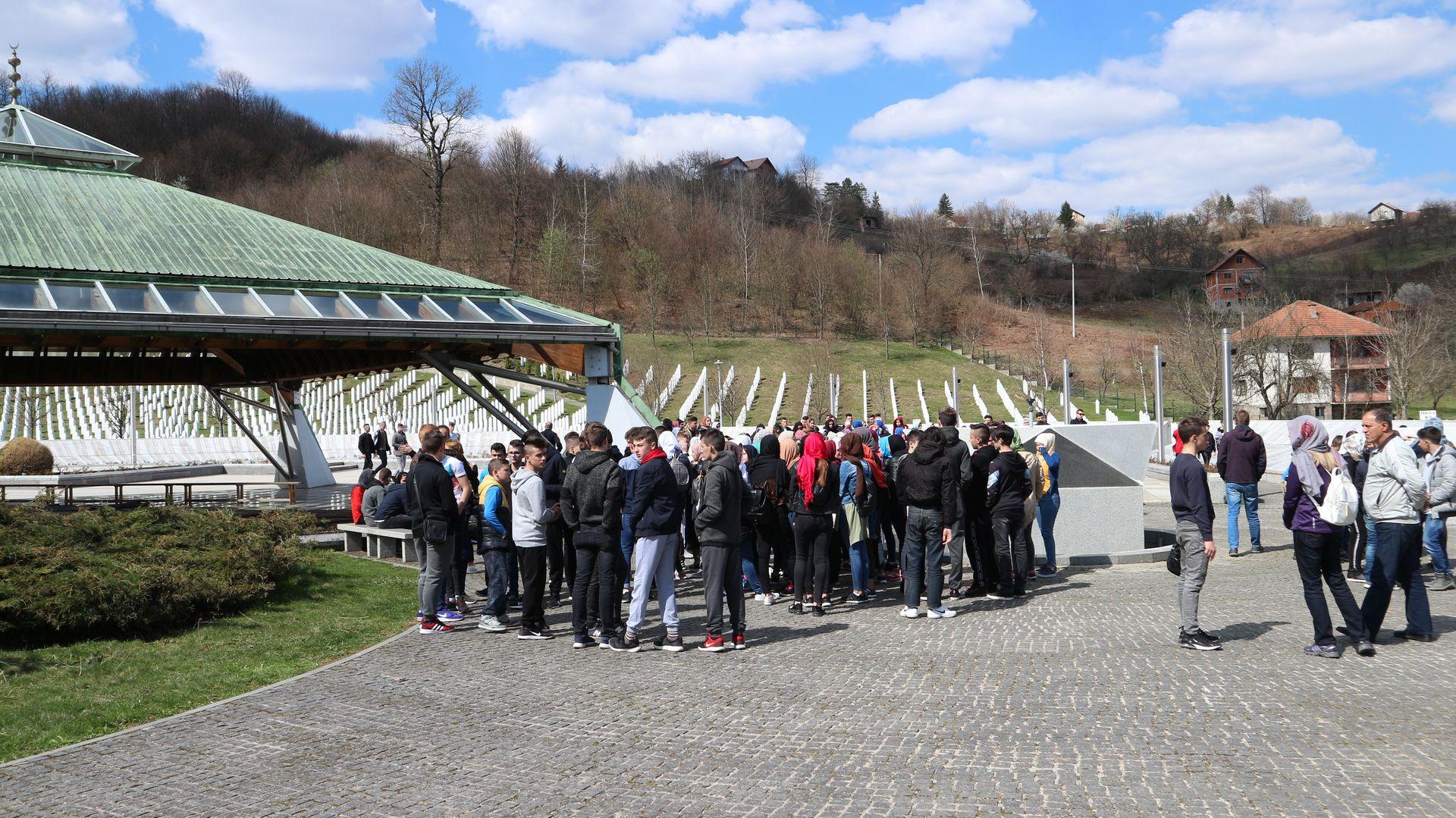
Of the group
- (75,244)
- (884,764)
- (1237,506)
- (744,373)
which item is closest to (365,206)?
(744,373)

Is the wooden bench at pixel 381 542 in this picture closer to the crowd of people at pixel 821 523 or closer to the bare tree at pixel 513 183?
the crowd of people at pixel 821 523

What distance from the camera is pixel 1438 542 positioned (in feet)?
33.5

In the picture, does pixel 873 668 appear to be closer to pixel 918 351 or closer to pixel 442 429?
pixel 442 429

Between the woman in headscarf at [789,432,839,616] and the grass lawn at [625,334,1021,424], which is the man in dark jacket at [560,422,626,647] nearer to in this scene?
the woman in headscarf at [789,432,839,616]

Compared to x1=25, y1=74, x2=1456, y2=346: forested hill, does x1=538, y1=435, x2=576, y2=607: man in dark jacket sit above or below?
below

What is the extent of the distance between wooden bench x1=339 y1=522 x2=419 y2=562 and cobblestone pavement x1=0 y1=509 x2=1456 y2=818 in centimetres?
467

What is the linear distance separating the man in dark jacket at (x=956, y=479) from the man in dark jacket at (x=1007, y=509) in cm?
34

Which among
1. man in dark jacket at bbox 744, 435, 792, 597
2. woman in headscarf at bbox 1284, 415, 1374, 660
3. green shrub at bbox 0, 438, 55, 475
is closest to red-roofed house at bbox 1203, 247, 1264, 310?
green shrub at bbox 0, 438, 55, 475

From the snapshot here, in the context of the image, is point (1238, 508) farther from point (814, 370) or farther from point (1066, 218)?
point (1066, 218)

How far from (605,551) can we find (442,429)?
5523mm

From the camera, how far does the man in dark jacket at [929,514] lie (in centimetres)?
894

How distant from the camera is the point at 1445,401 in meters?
58.1

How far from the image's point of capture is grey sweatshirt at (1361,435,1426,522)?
738cm

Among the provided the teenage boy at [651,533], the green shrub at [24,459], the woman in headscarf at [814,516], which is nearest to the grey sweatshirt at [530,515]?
the teenage boy at [651,533]
